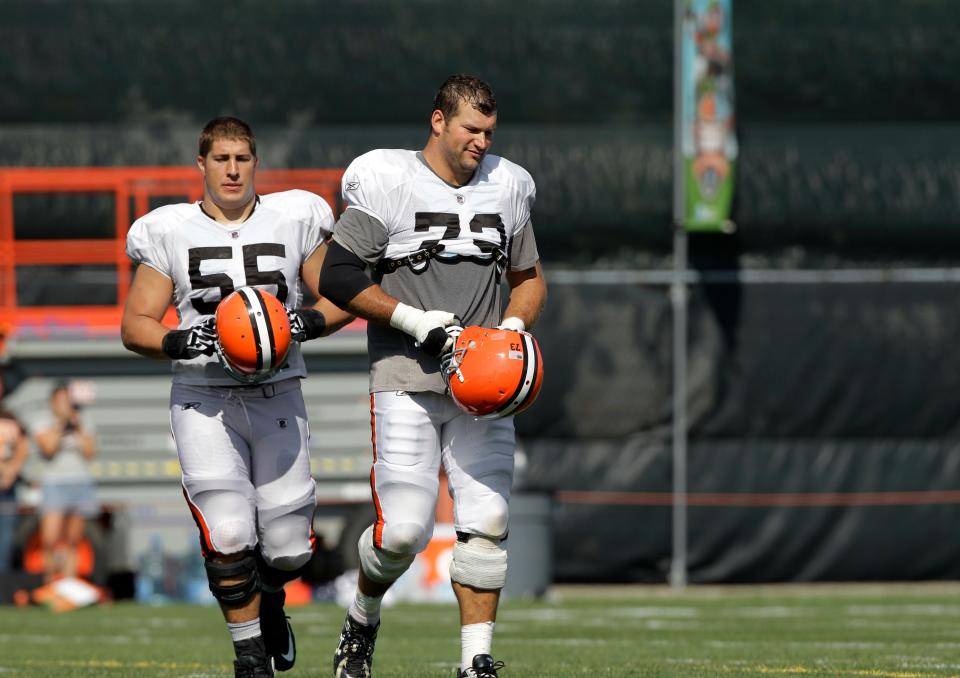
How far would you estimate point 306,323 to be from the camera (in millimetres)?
5922

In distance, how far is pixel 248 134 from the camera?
602cm

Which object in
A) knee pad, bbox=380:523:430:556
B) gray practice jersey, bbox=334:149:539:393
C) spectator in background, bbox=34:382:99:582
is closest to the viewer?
knee pad, bbox=380:523:430:556

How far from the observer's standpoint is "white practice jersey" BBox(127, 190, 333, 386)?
5.97m

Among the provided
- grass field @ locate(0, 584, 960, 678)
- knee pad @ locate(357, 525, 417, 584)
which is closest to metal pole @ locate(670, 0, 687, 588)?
grass field @ locate(0, 584, 960, 678)

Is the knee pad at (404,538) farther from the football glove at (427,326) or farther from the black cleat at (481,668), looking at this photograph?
the football glove at (427,326)

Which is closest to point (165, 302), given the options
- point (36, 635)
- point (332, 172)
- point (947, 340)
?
point (36, 635)

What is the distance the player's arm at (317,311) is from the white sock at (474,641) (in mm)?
1126

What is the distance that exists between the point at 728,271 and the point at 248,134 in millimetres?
9131

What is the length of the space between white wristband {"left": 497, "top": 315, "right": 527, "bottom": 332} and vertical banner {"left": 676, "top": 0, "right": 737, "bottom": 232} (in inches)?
338

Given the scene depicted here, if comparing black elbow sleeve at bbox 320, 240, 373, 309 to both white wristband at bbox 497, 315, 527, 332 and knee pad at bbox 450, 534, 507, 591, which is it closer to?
white wristband at bbox 497, 315, 527, 332

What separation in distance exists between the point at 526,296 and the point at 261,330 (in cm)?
97

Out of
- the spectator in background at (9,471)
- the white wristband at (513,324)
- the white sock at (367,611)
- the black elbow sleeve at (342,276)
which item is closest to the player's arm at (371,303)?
the black elbow sleeve at (342,276)

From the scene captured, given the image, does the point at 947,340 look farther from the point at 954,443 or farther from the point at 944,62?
the point at 944,62

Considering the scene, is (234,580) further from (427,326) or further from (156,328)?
(427,326)
